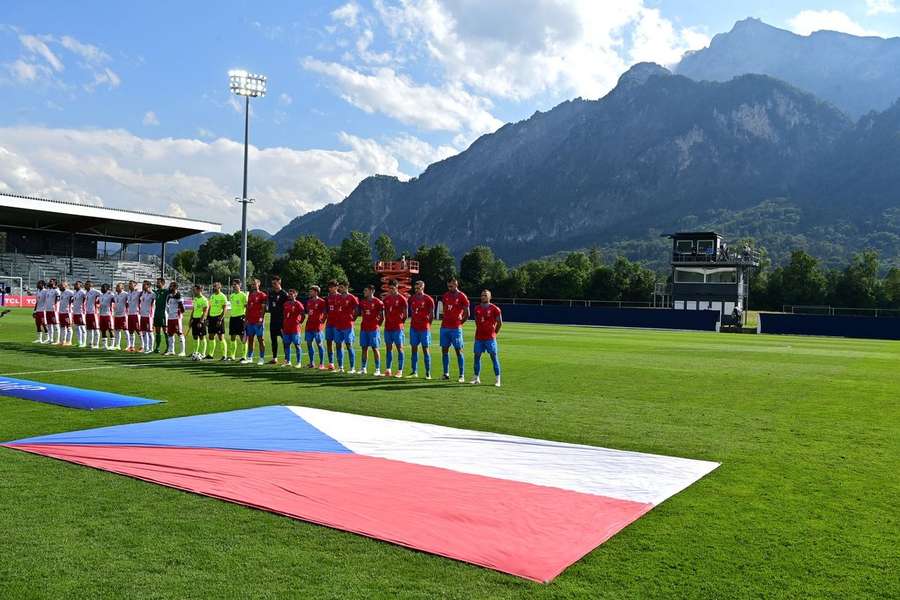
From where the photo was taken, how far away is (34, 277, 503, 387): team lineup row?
14195 millimetres

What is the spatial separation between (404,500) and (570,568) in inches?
69.0

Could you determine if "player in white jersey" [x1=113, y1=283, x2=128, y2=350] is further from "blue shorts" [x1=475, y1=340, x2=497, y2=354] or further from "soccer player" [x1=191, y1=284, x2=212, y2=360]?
"blue shorts" [x1=475, y1=340, x2=497, y2=354]

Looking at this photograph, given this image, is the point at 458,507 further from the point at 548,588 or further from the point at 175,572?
the point at 175,572

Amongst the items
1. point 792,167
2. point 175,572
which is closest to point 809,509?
point 175,572

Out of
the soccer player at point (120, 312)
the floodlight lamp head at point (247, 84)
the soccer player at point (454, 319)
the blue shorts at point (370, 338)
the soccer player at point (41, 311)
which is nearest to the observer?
the soccer player at point (454, 319)

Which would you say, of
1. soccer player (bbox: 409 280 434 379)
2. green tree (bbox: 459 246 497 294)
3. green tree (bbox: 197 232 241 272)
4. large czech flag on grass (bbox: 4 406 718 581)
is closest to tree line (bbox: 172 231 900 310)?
green tree (bbox: 459 246 497 294)

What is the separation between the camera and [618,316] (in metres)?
51.5

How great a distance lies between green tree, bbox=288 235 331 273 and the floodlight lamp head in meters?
64.5

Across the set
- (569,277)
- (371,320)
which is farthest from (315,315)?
(569,277)

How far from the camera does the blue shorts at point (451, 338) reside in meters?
14.2

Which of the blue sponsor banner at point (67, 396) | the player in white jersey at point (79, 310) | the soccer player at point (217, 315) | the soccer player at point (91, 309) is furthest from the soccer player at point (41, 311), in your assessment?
the blue sponsor banner at point (67, 396)

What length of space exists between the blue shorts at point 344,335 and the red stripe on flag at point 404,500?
7.98 m

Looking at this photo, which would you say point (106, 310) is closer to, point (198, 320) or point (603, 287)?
point (198, 320)

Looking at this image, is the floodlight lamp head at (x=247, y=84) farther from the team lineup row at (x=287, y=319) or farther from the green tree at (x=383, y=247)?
the green tree at (x=383, y=247)
